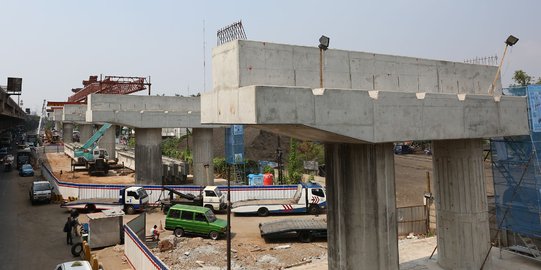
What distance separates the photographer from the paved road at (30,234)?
1727 cm

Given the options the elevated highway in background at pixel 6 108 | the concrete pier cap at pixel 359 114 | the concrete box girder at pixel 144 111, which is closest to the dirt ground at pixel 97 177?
the concrete box girder at pixel 144 111

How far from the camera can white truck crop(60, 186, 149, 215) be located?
26109mm

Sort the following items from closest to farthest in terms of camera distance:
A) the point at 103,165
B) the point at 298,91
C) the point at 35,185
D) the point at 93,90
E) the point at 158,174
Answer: the point at 298,91 → the point at 35,185 → the point at 158,174 → the point at 103,165 → the point at 93,90

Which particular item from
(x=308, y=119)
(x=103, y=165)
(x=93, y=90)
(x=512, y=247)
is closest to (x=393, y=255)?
(x=308, y=119)

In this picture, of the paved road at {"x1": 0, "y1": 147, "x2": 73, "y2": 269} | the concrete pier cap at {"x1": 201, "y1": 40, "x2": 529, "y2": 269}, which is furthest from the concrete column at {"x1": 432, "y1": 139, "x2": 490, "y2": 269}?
the paved road at {"x1": 0, "y1": 147, "x2": 73, "y2": 269}

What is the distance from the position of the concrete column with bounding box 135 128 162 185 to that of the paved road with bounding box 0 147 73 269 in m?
6.87

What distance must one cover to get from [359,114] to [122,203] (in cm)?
2224

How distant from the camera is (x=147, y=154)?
1278 inches

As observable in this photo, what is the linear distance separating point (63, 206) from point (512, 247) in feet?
91.4

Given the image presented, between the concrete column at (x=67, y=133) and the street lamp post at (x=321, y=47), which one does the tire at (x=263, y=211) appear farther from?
the concrete column at (x=67, y=133)

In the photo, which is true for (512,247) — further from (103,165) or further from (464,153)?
(103,165)

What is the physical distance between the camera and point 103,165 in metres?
43.7

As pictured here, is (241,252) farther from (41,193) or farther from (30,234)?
(41,193)

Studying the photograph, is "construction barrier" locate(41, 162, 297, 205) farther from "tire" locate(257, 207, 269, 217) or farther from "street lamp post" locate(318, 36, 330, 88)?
"street lamp post" locate(318, 36, 330, 88)
